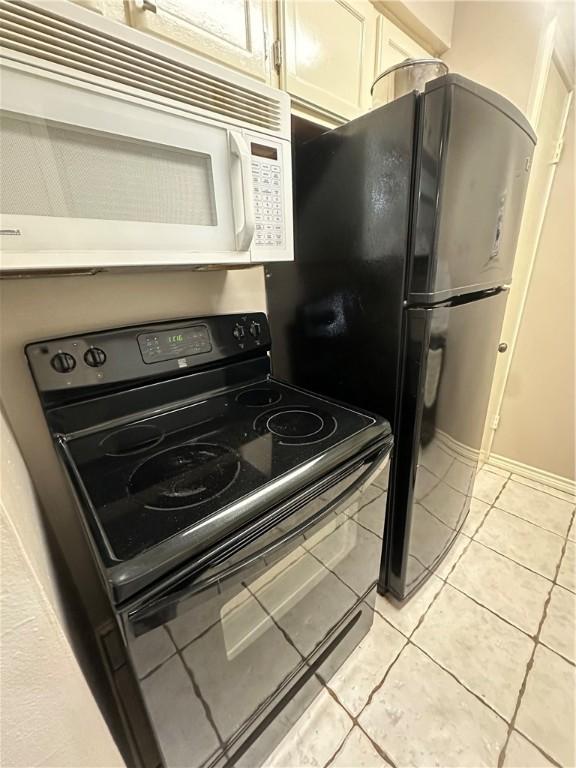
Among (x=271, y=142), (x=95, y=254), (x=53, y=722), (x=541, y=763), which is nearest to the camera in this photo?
(x=53, y=722)

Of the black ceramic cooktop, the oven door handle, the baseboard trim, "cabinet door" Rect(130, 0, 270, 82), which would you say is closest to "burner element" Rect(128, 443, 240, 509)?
the black ceramic cooktop

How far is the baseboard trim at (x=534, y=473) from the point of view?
6.64 ft

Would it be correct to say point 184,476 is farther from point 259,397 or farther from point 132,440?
point 259,397

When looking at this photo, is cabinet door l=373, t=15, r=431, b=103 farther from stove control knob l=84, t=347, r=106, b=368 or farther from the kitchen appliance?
stove control knob l=84, t=347, r=106, b=368

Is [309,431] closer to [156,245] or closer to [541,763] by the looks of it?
[156,245]

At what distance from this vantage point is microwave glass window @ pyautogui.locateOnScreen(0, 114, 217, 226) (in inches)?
22.0

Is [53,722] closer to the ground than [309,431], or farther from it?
closer to the ground

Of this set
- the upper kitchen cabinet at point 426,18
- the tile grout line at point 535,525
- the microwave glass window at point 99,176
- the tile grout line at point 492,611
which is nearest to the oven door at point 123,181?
the microwave glass window at point 99,176

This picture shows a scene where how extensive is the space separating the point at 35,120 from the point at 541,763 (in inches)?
75.9

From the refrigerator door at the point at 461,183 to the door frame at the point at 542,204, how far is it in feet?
1.84

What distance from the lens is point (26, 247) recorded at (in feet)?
1.85

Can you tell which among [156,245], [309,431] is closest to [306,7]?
[156,245]

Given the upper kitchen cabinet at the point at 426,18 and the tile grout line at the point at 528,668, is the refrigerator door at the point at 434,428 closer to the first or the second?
the tile grout line at the point at 528,668

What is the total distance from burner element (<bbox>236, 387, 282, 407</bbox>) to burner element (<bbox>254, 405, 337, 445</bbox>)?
7 cm
